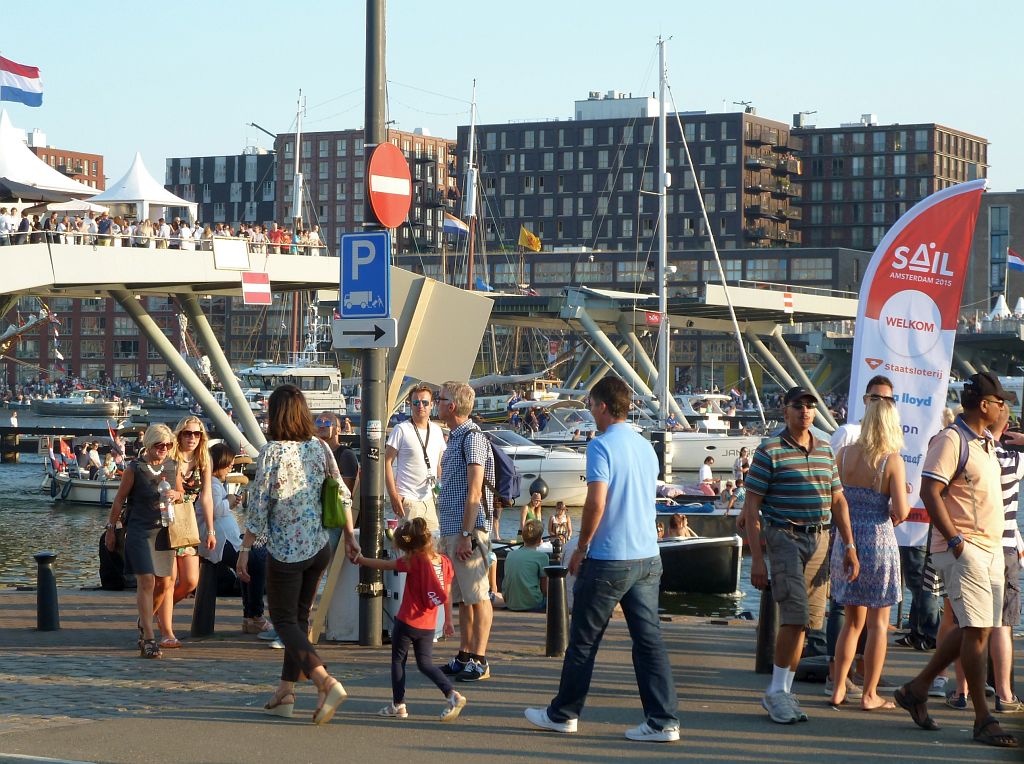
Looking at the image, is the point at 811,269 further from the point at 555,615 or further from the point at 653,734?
the point at 653,734

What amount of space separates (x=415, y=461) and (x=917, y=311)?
4583 mm

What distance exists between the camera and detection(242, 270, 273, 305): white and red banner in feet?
131

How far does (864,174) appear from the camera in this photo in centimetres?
15062

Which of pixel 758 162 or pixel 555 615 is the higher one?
pixel 758 162

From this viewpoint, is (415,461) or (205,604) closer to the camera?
(415,461)

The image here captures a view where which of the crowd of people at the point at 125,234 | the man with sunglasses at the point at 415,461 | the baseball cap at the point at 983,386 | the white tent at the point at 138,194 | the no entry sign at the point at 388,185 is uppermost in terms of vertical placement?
the white tent at the point at 138,194

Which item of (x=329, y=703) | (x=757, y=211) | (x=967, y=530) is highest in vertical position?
(x=757, y=211)

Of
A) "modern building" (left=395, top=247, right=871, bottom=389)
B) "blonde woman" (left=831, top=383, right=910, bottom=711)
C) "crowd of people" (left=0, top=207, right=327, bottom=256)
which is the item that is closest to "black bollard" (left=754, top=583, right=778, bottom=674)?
"blonde woman" (left=831, top=383, right=910, bottom=711)

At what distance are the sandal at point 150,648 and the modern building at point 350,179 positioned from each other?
14814cm

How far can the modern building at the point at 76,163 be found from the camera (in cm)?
17462

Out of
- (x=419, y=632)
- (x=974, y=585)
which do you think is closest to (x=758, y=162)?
(x=974, y=585)

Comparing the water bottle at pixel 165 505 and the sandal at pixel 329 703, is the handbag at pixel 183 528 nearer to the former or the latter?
the water bottle at pixel 165 505

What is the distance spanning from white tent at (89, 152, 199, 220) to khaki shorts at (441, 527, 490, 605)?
3860 centimetres

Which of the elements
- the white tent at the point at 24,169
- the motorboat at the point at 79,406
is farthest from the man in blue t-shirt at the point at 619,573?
the motorboat at the point at 79,406
